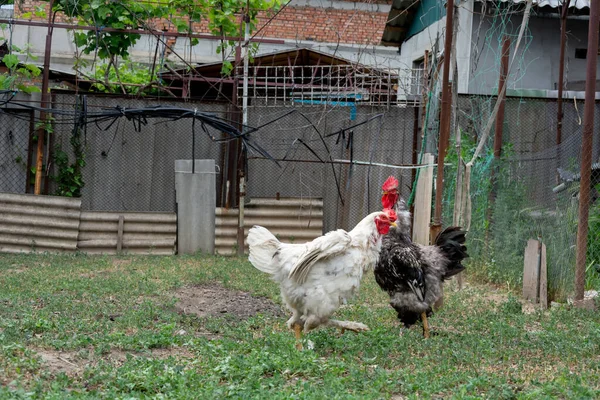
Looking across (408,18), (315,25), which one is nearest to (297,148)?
(408,18)

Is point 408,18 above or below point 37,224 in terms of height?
above

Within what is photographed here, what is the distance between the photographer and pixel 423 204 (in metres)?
13.5

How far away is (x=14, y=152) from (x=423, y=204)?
7.98 meters

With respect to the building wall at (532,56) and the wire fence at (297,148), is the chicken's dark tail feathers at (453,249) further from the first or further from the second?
the building wall at (532,56)

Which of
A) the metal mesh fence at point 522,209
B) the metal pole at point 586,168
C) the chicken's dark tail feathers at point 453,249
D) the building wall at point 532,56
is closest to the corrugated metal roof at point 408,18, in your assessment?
the building wall at point 532,56

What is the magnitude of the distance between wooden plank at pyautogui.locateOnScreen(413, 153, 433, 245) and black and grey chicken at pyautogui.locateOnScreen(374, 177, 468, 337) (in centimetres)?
473

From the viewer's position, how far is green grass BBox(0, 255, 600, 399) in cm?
504

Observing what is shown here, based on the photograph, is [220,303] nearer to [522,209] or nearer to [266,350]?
[266,350]

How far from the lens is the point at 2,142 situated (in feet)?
46.0

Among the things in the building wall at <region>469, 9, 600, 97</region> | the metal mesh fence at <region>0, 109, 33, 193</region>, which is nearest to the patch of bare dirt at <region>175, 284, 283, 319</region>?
the metal mesh fence at <region>0, 109, 33, 193</region>

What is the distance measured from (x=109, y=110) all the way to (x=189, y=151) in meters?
1.94

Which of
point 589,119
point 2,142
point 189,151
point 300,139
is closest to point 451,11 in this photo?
point 589,119

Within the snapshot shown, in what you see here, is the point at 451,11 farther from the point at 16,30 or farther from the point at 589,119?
the point at 16,30

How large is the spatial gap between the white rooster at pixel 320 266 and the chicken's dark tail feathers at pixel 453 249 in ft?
4.57
